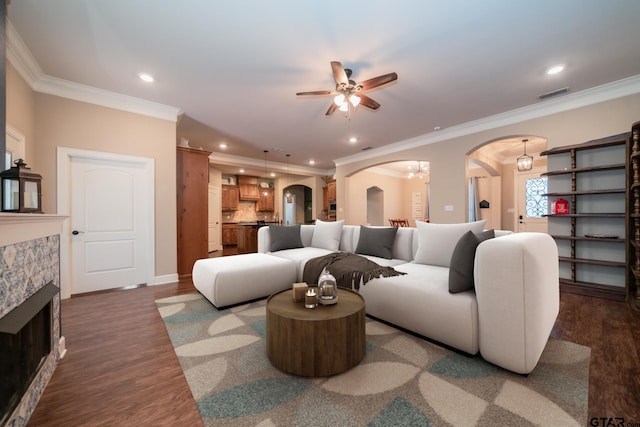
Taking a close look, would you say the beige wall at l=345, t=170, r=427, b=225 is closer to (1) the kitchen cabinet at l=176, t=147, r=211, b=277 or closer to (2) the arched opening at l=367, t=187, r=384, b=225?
(2) the arched opening at l=367, t=187, r=384, b=225

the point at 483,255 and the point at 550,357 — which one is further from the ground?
the point at 483,255

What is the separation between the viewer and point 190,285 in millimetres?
3662

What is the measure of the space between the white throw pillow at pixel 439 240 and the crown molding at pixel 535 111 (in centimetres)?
262

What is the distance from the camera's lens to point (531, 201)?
6656 millimetres

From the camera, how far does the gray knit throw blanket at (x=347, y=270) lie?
8.11 feet

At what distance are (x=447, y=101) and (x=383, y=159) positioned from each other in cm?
263

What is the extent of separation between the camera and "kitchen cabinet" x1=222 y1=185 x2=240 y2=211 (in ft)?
28.2

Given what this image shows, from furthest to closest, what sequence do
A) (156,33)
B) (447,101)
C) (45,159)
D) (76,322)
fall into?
1. (447,101)
2. (45,159)
3. (76,322)
4. (156,33)

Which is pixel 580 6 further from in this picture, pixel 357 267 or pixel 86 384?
pixel 86 384

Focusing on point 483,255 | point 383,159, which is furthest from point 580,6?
point 383,159

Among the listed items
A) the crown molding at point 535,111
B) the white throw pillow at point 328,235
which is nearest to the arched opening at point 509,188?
the crown molding at point 535,111

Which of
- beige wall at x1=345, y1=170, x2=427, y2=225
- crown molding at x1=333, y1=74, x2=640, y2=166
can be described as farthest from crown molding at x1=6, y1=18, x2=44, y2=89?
beige wall at x1=345, y1=170, x2=427, y2=225

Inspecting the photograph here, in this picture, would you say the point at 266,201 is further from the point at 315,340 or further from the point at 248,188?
the point at 315,340

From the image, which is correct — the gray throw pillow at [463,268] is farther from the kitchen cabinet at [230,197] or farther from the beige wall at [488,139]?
the kitchen cabinet at [230,197]
